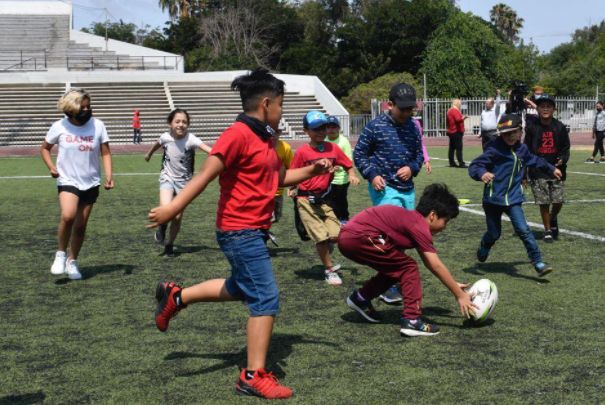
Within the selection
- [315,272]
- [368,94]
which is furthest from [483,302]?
[368,94]

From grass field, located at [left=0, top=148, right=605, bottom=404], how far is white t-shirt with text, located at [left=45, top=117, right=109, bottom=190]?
97cm

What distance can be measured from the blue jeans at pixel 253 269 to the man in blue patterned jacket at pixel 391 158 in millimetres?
2156

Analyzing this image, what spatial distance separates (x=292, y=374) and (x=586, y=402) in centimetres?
165

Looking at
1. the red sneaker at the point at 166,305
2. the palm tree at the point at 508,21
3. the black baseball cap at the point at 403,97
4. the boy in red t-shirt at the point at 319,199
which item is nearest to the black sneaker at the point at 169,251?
the boy in red t-shirt at the point at 319,199

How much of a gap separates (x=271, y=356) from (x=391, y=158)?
2224 mm

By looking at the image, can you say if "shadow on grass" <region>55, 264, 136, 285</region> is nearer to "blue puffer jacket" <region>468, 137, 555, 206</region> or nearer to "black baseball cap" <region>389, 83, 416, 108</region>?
"black baseball cap" <region>389, 83, 416, 108</region>

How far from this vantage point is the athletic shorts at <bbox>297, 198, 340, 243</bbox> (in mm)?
7893

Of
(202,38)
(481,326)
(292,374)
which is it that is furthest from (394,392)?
(202,38)

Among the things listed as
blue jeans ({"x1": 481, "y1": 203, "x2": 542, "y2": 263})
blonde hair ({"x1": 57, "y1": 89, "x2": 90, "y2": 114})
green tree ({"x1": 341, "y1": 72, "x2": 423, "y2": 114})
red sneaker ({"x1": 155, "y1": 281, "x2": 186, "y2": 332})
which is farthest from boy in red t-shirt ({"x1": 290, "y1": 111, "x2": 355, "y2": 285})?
green tree ({"x1": 341, "y1": 72, "x2": 423, "y2": 114})

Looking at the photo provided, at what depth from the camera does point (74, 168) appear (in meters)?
8.12

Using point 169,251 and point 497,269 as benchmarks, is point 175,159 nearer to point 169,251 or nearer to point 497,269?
point 169,251

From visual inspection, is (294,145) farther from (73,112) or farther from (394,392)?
(394,392)

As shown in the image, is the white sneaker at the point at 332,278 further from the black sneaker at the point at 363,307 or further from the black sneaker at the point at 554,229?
the black sneaker at the point at 554,229

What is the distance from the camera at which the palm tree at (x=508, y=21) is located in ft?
332
